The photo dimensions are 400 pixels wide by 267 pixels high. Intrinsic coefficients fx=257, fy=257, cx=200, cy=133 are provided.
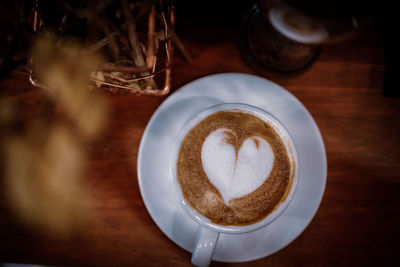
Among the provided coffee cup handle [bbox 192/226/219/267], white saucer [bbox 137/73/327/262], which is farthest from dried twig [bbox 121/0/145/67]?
coffee cup handle [bbox 192/226/219/267]

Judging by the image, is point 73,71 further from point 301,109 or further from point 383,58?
point 383,58

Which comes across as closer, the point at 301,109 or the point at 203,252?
the point at 203,252

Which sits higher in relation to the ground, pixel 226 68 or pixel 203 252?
pixel 226 68

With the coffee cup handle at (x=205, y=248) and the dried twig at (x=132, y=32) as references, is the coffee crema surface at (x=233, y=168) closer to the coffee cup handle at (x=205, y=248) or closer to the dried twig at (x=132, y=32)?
the coffee cup handle at (x=205, y=248)

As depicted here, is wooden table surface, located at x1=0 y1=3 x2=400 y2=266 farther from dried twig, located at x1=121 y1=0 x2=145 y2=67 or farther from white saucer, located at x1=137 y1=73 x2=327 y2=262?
dried twig, located at x1=121 y1=0 x2=145 y2=67

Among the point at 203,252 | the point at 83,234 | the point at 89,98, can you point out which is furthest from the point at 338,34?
the point at 83,234

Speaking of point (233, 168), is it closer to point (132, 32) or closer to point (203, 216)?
point (203, 216)

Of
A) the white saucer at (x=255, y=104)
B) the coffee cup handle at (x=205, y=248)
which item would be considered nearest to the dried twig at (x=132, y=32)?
the white saucer at (x=255, y=104)
